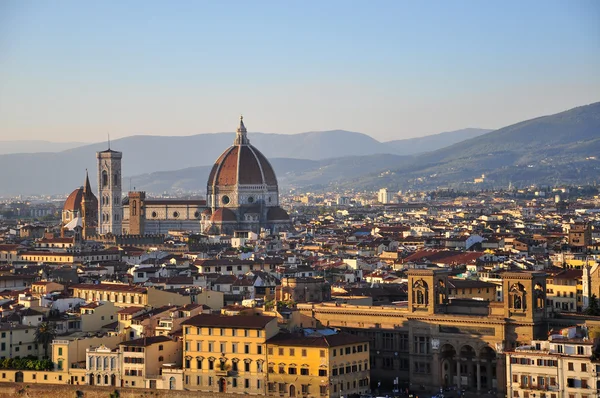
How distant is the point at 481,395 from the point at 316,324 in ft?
28.8

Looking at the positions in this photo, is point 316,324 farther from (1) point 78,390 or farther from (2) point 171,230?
(2) point 171,230

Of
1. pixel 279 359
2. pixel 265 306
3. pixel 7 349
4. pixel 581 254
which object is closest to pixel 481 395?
pixel 279 359

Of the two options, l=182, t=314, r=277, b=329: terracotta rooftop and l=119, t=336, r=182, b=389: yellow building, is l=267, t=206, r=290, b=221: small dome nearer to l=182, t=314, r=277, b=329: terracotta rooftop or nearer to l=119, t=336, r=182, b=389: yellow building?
l=182, t=314, r=277, b=329: terracotta rooftop

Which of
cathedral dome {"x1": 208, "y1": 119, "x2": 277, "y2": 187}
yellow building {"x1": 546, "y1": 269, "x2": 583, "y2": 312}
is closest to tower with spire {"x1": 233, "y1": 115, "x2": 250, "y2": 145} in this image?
cathedral dome {"x1": 208, "y1": 119, "x2": 277, "y2": 187}

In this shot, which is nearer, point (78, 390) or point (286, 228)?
point (78, 390)

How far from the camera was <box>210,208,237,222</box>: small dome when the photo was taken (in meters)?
168

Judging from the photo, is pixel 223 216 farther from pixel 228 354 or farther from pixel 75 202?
pixel 228 354

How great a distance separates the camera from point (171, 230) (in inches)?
6964

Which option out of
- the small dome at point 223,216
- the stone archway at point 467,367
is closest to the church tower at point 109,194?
the small dome at point 223,216

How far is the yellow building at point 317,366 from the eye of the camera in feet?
179

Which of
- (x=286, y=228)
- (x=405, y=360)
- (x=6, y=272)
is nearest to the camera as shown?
(x=405, y=360)

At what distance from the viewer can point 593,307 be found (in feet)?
208

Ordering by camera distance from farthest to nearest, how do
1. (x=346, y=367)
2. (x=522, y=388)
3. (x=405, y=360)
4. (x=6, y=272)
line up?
(x=6, y=272), (x=405, y=360), (x=346, y=367), (x=522, y=388)

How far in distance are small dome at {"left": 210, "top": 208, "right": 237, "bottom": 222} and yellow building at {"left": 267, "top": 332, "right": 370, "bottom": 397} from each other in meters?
112
